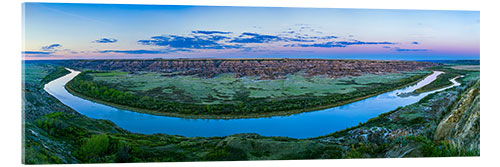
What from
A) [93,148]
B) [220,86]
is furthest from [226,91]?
[93,148]

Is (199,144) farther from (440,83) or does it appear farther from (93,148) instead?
(440,83)

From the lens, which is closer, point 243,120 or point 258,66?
point 243,120

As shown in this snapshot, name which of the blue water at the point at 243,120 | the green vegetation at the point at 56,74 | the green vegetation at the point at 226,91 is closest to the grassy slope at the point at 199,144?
the blue water at the point at 243,120

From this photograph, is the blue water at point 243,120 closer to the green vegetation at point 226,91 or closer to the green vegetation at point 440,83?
the green vegetation at point 226,91

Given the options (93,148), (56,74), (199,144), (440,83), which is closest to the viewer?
(93,148)

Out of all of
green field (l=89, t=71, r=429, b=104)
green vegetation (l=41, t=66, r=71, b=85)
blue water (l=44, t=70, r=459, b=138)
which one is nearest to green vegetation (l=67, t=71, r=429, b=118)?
green field (l=89, t=71, r=429, b=104)

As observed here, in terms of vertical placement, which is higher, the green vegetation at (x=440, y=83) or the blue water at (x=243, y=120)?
the green vegetation at (x=440, y=83)
